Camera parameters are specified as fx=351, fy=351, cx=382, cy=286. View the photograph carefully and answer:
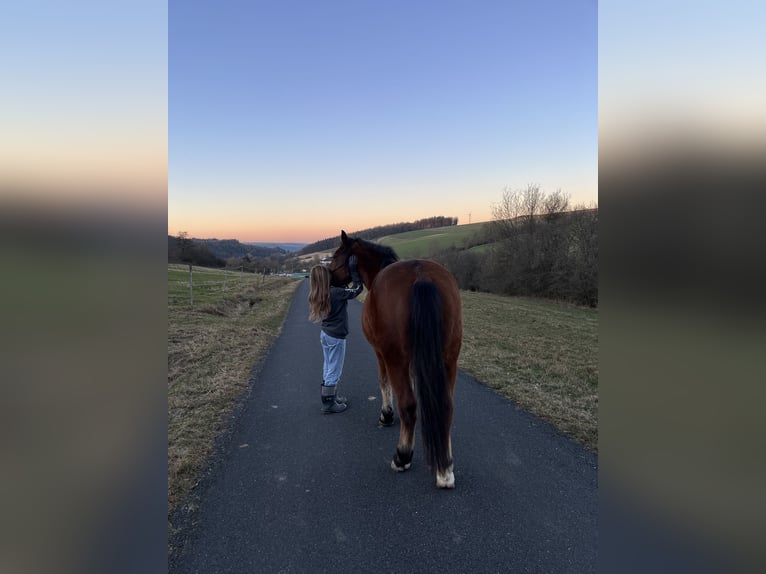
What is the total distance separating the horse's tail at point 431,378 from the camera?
10.2 feet

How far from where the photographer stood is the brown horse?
313 centimetres

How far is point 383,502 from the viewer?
300cm

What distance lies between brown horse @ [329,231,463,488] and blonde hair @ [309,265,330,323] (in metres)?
0.77

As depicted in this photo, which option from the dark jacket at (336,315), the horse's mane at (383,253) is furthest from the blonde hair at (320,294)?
the horse's mane at (383,253)

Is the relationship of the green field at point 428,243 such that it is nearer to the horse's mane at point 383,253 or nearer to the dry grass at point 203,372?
the dry grass at point 203,372

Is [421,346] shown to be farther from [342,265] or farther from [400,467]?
[342,265]

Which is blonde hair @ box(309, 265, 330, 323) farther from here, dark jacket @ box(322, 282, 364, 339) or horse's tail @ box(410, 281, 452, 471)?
horse's tail @ box(410, 281, 452, 471)

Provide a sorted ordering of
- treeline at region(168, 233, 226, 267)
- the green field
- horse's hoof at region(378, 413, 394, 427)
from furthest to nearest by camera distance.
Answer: the green field, horse's hoof at region(378, 413, 394, 427), treeline at region(168, 233, 226, 267)

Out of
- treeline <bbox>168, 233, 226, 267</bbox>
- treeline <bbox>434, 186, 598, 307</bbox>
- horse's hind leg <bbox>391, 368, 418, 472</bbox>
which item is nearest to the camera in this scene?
treeline <bbox>168, 233, 226, 267</bbox>

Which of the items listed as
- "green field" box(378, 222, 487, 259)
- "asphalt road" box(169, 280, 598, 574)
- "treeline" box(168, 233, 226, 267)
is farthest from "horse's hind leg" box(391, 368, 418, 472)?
"green field" box(378, 222, 487, 259)

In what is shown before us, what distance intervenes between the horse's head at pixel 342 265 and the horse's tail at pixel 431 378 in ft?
6.05

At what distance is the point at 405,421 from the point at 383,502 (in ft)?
2.34
